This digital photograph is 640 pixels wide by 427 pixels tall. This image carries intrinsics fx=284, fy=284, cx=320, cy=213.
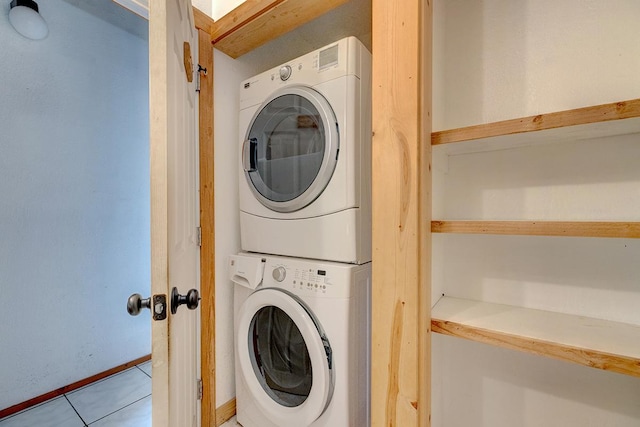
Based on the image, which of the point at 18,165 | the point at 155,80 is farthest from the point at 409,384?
the point at 18,165

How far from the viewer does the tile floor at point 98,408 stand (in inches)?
57.2

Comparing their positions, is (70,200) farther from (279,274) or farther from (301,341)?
(301,341)

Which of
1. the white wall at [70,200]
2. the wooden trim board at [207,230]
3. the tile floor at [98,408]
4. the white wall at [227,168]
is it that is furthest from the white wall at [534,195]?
the white wall at [70,200]

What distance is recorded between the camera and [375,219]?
2.66 feet

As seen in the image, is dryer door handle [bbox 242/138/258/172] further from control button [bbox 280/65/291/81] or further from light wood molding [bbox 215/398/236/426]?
light wood molding [bbox 215/398/236/426]

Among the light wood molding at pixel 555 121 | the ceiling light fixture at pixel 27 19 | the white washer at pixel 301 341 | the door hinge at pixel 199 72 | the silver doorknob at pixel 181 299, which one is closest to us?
the light wood molding at pixel 555 121

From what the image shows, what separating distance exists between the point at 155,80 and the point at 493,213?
1128mm

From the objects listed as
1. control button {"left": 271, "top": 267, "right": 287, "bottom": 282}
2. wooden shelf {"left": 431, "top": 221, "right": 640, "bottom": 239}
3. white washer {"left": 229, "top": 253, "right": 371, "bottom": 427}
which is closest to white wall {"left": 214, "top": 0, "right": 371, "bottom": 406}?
white washer {"left": 229, "top": 253, "right": 371, "bottom": 427}

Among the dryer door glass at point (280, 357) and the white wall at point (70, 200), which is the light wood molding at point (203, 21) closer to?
the white wall at point (70, 200)

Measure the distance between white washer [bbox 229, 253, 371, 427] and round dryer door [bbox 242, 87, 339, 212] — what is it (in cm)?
29

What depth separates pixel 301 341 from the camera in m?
1.17

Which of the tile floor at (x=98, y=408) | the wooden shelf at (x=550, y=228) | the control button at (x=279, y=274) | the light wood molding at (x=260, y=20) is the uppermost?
the light wood molding at (x=260, y=20)

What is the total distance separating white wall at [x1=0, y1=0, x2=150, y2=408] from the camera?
4.93ft

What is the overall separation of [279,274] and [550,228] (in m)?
0.92
